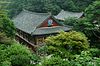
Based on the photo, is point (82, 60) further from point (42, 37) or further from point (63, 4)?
point (63, 4)

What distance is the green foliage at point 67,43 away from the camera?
56.5 feet

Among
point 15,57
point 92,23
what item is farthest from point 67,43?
point 92,23

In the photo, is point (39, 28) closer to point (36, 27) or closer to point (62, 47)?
point (36, 27)

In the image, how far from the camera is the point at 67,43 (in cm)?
1723

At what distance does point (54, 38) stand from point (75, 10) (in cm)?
3113

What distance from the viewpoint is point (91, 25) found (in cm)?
2347

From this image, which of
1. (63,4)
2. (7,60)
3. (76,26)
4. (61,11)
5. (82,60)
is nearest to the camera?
(82,60)

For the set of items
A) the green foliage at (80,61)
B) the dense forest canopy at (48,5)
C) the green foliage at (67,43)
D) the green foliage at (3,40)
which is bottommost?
the dense forest canopy at (48,5)

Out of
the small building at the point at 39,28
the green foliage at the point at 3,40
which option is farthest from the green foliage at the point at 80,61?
the small building at the point at 39,28

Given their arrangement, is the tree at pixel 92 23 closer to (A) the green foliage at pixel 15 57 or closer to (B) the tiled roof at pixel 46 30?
(B) the tiled roof at pixel 46 30

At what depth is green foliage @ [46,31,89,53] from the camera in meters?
17.2

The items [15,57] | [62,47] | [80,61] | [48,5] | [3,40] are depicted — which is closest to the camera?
[80,61]

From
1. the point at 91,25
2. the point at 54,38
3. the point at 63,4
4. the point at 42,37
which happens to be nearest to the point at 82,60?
the point at 54,38

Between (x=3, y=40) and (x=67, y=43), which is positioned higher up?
(x=67, y=43)
